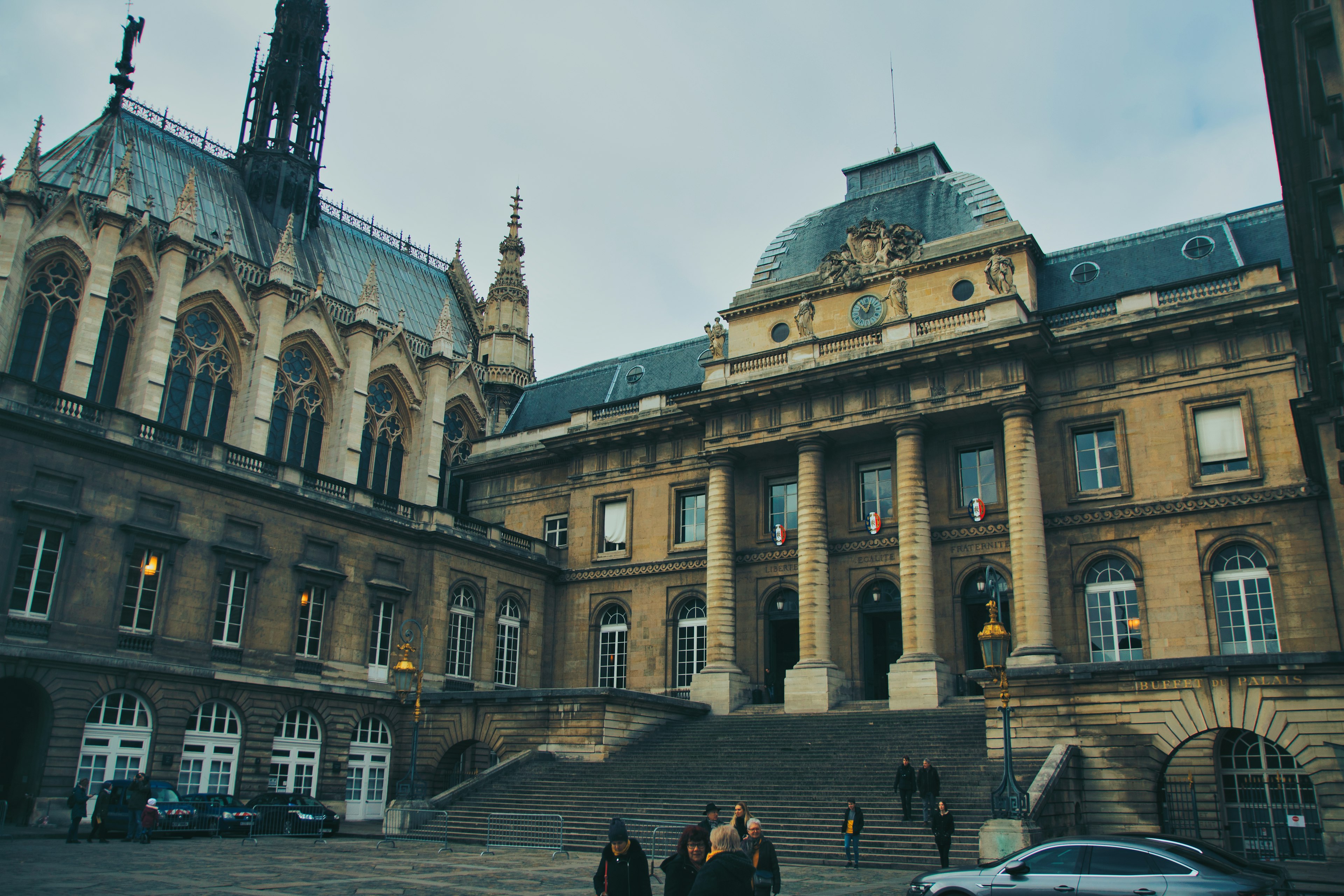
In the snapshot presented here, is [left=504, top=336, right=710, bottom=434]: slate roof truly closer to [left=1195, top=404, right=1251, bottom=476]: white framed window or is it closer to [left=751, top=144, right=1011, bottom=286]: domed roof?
[left=751, top=144, right=1011, bottom=286]: domed roof

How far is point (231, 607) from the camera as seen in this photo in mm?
29391

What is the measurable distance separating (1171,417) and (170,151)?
127 ft

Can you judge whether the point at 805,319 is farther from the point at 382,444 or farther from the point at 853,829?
the point at 853,829

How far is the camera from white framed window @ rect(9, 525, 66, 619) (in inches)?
981

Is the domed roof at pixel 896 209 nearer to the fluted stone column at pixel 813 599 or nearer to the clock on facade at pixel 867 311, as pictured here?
the clock on facade at pixel 867 311

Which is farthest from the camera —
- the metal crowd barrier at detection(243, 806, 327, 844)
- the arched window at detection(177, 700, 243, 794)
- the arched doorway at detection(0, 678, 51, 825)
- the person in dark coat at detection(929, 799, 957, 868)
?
the arched window at detection(177, 700, 243, 794)

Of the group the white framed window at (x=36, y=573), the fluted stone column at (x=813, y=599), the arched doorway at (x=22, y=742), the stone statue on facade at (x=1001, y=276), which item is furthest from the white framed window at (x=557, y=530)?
the arched doorway at (x=22, y=742)

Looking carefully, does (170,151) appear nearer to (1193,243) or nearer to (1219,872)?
(1193,243)

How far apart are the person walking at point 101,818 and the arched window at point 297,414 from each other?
57.3ft

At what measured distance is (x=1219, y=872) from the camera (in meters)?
10.9

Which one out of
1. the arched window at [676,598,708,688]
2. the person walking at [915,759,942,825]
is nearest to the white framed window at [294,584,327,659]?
the arched window at [676,598,708,688]

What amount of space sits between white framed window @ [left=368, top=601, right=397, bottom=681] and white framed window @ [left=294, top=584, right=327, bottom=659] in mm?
1768

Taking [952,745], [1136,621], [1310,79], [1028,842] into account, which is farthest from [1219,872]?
[1136,621]

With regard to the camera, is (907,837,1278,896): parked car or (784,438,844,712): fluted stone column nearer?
(907,837,1278,896): parked car
